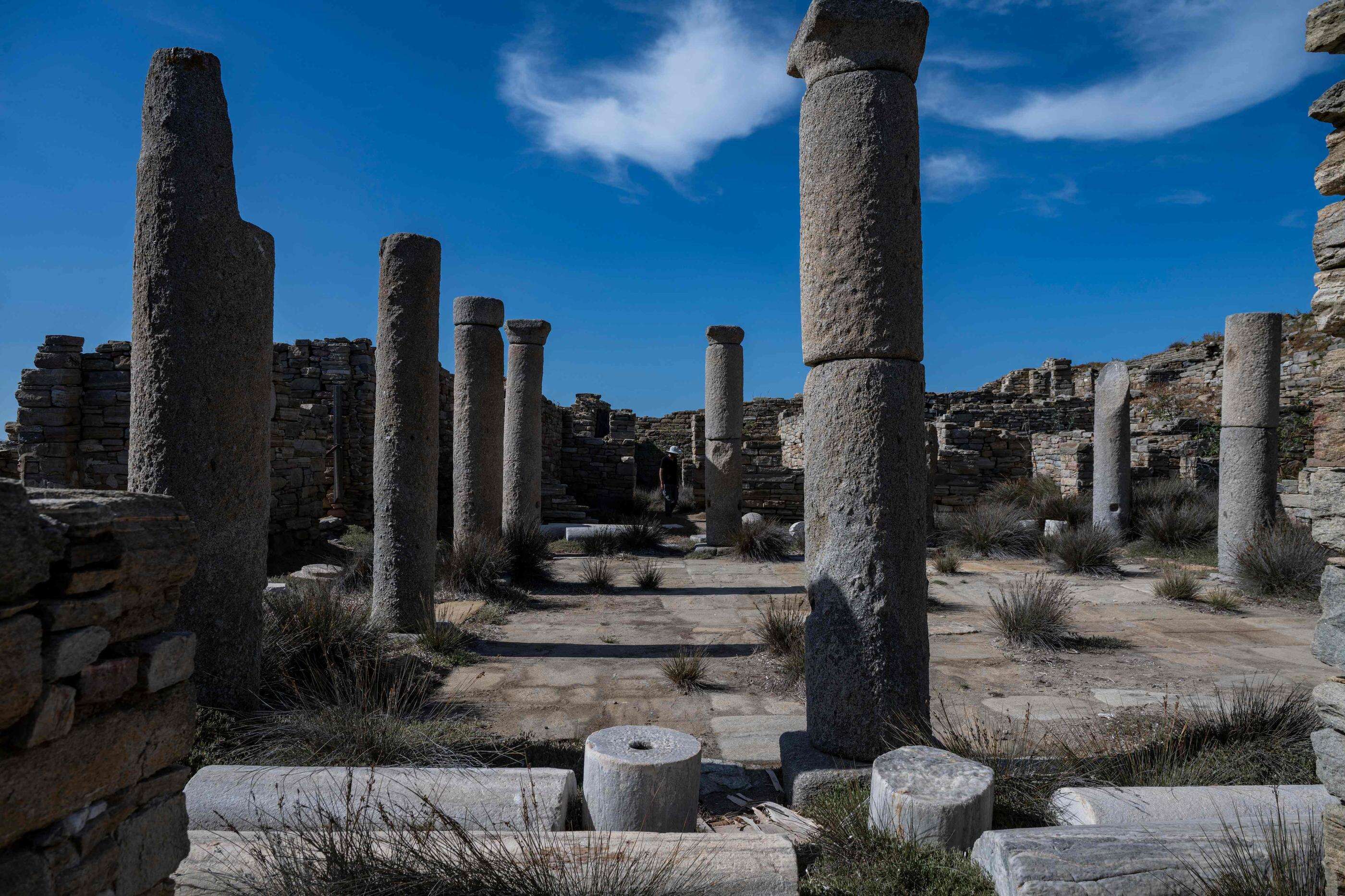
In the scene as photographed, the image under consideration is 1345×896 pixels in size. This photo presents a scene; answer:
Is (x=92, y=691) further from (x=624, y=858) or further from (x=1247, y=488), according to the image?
(x=1247, y=488)

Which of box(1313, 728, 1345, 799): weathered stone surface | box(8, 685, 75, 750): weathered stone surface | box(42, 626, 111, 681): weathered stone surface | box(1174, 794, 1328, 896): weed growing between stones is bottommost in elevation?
box(1174, 794, 1328, 896): weed growing between stones

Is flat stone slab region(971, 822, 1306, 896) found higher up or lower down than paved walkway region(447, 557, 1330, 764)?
higher up

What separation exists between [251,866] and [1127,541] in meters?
13.1

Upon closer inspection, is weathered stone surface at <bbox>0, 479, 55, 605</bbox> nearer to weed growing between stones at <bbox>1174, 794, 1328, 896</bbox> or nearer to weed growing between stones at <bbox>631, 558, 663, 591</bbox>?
weed growing between stones at <bbox>1174, 794, 1328, 896</bbox>

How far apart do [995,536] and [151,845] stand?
38.1 feet

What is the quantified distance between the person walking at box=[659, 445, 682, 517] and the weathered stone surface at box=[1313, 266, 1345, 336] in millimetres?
15934

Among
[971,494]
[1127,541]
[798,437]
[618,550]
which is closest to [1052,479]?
[971,494]

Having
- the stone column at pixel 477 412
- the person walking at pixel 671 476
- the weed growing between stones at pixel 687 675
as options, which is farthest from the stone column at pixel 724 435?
the weed growing between stones at pixel 687 675

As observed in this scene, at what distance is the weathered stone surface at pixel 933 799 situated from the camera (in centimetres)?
293

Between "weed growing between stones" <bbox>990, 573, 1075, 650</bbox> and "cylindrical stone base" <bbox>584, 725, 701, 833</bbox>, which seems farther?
"weed growing between stones" <bbox>990, 573, 1075, 650</bbox>

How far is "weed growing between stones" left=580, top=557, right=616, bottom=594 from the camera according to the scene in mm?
9445

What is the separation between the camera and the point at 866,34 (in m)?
3.70

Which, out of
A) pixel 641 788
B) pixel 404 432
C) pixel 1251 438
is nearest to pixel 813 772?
pixel 641 788

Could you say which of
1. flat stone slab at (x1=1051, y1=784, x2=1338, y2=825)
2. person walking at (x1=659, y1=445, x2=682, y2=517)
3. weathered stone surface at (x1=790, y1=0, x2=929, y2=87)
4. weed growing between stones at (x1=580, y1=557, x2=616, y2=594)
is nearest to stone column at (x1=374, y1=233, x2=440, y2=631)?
weed growing between stones at (x1=580, y1=557, x2=616, y2=594)
